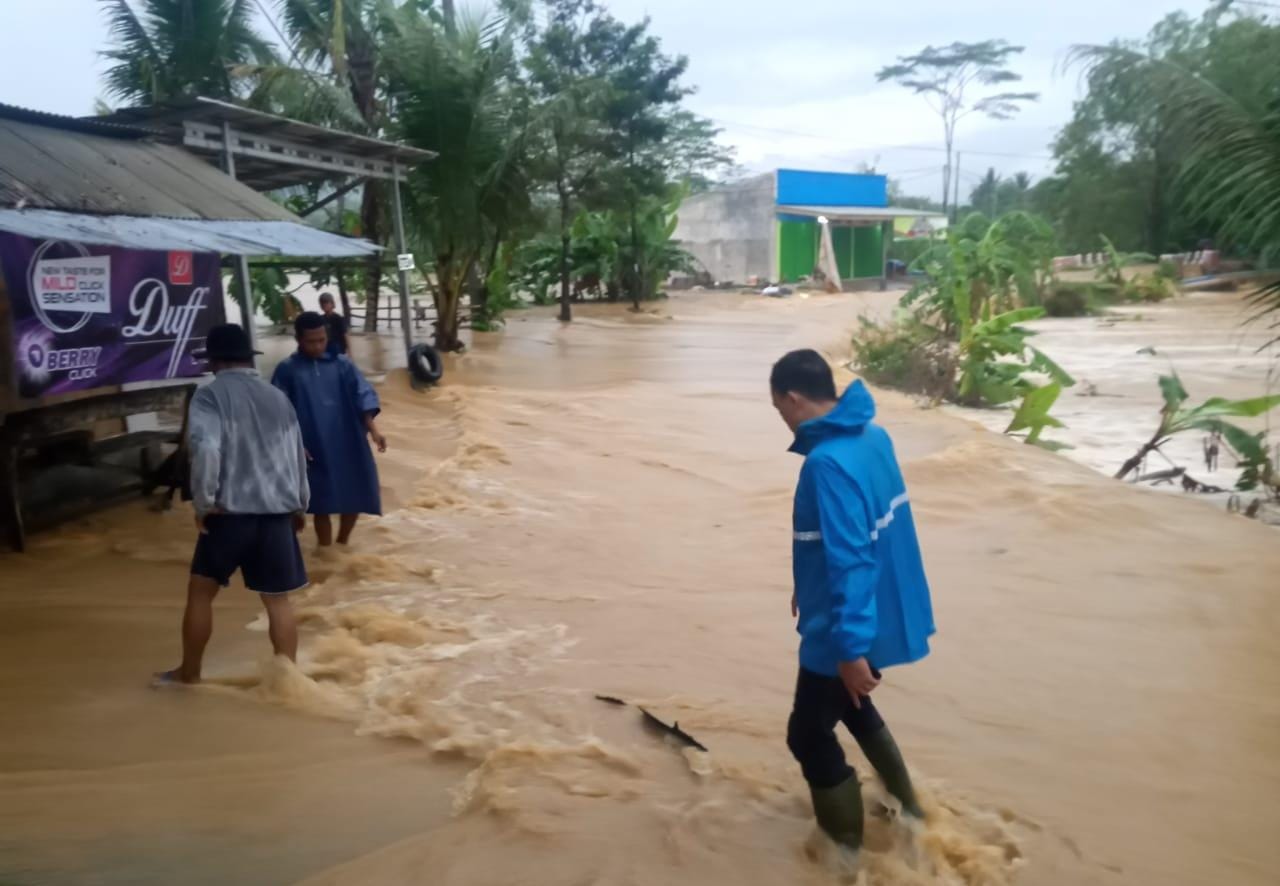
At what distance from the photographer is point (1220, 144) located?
26.1 ft

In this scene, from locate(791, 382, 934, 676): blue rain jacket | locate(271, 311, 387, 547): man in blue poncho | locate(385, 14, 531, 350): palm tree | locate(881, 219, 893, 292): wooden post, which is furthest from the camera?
locate(881, 219, 893, 292): wooden post

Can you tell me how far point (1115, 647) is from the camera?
19.2ft

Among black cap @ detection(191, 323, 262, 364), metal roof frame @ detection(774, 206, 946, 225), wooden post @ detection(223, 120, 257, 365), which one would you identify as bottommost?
black cap @ detection(191, 323, 262, 364)

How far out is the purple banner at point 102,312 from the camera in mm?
6539

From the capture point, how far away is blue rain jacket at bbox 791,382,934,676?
288cm

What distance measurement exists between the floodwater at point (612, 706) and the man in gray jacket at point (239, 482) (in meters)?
0.51

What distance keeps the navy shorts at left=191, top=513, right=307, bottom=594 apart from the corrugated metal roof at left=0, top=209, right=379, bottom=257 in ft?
5.75

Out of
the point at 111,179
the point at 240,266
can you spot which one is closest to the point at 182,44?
the point at 240,266

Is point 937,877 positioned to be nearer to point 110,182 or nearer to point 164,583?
point 164,583

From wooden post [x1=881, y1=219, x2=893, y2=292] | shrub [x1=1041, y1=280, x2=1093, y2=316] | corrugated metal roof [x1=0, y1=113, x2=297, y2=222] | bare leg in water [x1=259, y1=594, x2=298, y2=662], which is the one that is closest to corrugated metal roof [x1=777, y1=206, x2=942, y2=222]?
wooden post [x1=881, y1=219, x2=893, y2=292]

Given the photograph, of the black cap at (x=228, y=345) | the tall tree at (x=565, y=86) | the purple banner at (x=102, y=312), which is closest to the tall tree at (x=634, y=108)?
the tall tree at (x=565, y=86)

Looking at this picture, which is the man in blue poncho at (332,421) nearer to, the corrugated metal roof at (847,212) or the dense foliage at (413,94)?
the dense foliage at (413,94)

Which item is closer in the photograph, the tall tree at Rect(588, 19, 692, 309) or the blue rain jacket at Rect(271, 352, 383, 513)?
the blue rain jacket at Rect(271, 352, 383, 513)

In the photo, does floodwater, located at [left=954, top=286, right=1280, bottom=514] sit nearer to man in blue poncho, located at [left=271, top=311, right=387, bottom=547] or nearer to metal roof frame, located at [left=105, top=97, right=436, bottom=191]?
man in blue poncho, located at [left=271, top=311, right=387, bottom=547]
